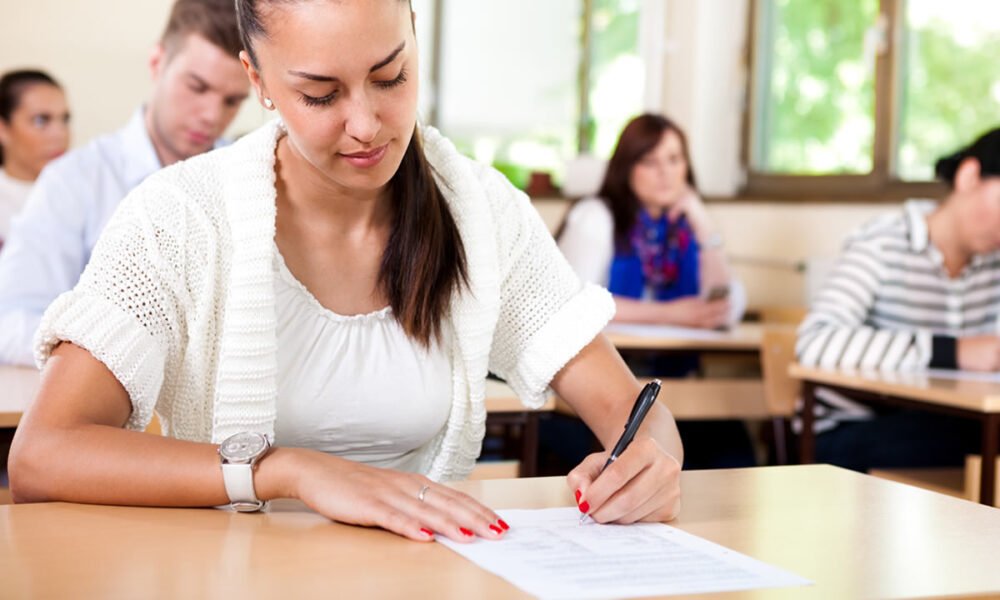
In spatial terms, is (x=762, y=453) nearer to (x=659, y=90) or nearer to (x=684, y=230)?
(x=684, y=230)

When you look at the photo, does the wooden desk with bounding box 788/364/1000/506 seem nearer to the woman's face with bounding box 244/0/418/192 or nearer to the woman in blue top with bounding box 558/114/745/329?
the woman in blue top with bounding box 558/114/745/329

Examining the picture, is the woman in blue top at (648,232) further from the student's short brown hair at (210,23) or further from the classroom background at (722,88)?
the student's short brown hair at (210,23)

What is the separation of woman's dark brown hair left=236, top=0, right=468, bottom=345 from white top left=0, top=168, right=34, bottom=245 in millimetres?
3309

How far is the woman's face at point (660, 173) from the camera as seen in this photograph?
4.74 metres

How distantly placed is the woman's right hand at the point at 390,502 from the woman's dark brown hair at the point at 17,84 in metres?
3.83

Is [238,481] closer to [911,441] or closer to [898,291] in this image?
[911,441]

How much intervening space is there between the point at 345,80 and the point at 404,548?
1.76 ft

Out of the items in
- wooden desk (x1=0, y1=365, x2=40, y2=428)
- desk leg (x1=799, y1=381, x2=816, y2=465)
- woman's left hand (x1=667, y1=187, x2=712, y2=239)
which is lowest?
desk leg (x1=799, y1=381, x2=816, y2=465)

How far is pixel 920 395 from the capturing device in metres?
2.60

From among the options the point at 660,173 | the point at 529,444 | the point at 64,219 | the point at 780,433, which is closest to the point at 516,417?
the point at 529,444

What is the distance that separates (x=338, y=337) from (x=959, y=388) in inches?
63.9

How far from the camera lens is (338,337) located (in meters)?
1.56

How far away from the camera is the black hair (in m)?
3.20

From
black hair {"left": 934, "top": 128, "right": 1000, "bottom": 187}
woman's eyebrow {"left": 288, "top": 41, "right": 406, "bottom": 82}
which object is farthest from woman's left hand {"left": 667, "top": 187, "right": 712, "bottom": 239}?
woman's eyebrow {"left": 288, "top": 41, "right": 406, "bottom": 82}
